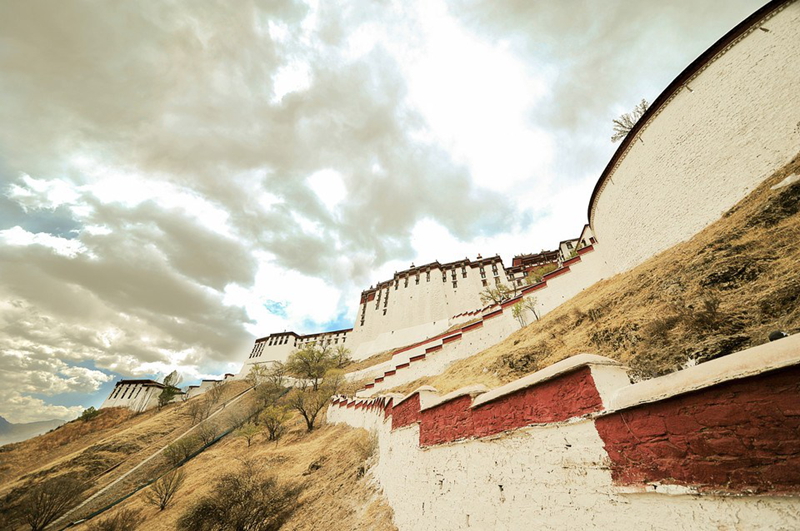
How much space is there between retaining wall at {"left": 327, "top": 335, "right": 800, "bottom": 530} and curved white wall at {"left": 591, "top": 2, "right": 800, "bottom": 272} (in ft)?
42.8

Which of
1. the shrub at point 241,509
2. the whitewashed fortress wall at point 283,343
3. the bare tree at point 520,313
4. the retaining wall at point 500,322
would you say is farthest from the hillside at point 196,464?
the whitewashed fortress wall at point 283,343

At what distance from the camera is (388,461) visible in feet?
22.5

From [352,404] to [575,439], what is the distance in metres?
15.4

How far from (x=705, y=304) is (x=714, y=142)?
1087cm

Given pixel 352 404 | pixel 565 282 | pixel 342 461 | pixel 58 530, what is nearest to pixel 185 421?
pixel 58 530

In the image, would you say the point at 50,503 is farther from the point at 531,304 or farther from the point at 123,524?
the point at 531,304

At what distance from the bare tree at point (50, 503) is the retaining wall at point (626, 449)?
2767 centimetres

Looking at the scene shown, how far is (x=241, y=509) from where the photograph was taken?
25.7ft

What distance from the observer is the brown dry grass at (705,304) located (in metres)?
4.34

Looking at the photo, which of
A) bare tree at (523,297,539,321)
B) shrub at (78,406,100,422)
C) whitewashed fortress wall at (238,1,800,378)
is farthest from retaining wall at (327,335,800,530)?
shrub at (78,406,100,422)

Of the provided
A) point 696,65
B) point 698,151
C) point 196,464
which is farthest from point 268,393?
→ point 696,65

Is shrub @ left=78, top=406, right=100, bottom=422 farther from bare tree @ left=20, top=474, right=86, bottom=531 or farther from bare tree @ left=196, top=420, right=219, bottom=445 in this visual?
bare tree @ left=20, top=474, right=86, bottom=531

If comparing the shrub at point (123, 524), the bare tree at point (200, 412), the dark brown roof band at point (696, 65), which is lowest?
the shrub at point (123, 524)

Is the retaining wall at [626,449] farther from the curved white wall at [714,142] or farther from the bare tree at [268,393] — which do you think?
the bare tree at [268,393]
